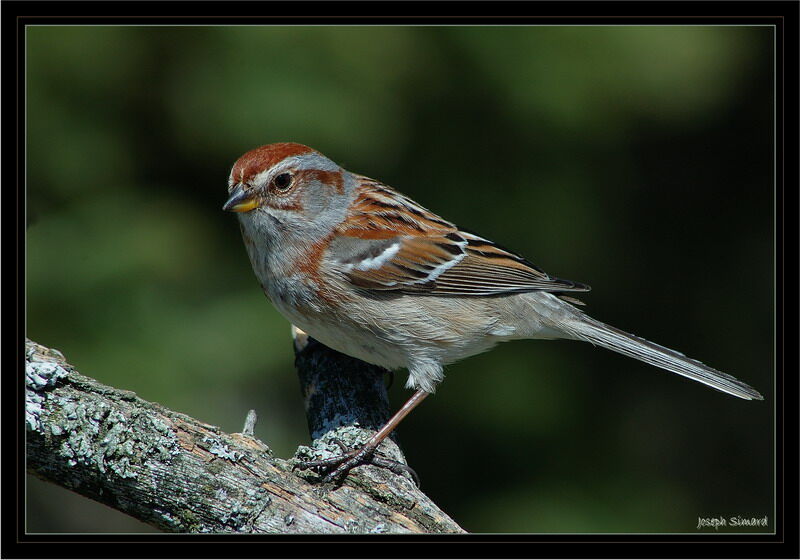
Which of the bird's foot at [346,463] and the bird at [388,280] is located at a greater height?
the bird at [388,280]

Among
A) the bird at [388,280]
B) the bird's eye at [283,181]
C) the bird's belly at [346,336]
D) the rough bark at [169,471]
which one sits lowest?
the rough bark at [169,471]

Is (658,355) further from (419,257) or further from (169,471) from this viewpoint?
(169,471)

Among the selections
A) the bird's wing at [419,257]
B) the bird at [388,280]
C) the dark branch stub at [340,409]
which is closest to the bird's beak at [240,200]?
the bird at [388,280]

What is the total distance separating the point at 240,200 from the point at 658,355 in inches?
87.3

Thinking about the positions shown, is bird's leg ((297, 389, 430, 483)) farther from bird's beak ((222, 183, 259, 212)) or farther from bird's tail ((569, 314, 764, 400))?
bird's beak ((222, 183, 259, 212))

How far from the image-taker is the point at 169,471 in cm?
296

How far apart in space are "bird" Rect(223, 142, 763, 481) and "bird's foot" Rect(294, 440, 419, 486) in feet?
0.30

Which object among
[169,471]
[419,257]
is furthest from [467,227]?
[169,471]

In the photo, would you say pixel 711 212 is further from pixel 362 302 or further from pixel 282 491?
pixel 282 491

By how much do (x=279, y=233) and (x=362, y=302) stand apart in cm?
54

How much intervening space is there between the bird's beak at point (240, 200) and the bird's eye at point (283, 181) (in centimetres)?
13

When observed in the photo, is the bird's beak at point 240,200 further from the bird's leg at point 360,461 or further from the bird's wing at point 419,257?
the bird's leg at point 360,461

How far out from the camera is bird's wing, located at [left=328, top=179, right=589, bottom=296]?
3.92m

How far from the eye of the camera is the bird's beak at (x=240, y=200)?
3670 millimetres
